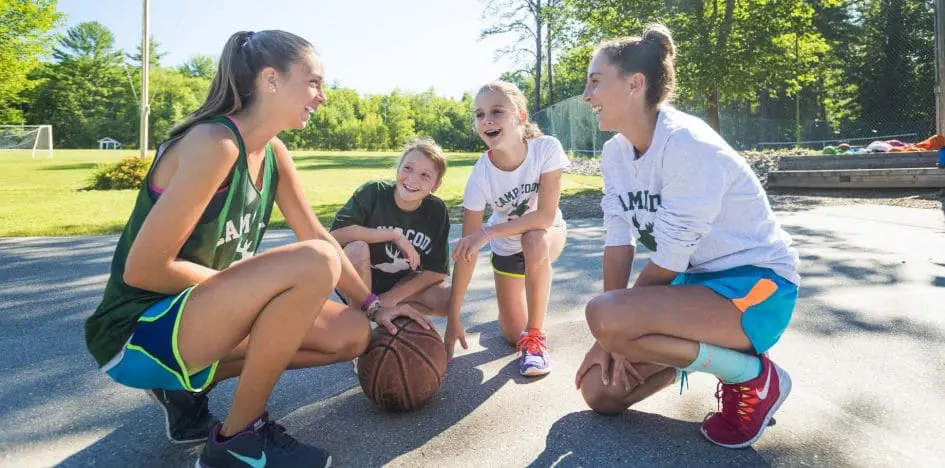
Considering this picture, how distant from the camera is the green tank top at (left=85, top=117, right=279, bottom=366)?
212 centimetres

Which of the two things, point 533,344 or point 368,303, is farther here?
point 533,344

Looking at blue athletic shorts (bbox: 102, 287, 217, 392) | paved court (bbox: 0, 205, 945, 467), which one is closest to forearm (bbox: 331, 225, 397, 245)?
paved court (bbox: 0, 205, 945, 467)

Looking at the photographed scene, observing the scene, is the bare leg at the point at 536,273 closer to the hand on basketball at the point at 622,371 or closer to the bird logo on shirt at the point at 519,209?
the bird logo on shirt at the point at 519,209

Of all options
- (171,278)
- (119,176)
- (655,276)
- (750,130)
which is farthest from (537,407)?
(750,130)

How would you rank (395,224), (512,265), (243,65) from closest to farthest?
(243,65), (395,224), (512,265)

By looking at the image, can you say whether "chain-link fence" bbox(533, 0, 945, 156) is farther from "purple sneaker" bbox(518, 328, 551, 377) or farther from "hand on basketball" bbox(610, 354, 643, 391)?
"hand on basketball" bbox(610, 354, 643, 391)

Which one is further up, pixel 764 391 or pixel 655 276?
pixel 655 276

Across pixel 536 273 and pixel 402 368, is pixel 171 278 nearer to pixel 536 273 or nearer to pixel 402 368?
pixel 402 368

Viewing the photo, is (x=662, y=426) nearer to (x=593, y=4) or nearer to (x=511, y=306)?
(x=511, y=306)

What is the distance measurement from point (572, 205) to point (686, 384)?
806 cm

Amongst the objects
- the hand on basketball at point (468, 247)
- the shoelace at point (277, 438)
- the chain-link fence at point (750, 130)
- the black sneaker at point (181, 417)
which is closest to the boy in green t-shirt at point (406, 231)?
the hand on basketball at point (468, 247)

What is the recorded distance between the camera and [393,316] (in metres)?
2.71

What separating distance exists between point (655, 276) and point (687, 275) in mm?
294

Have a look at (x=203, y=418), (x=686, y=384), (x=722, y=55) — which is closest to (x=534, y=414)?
(x=686, y=384)
